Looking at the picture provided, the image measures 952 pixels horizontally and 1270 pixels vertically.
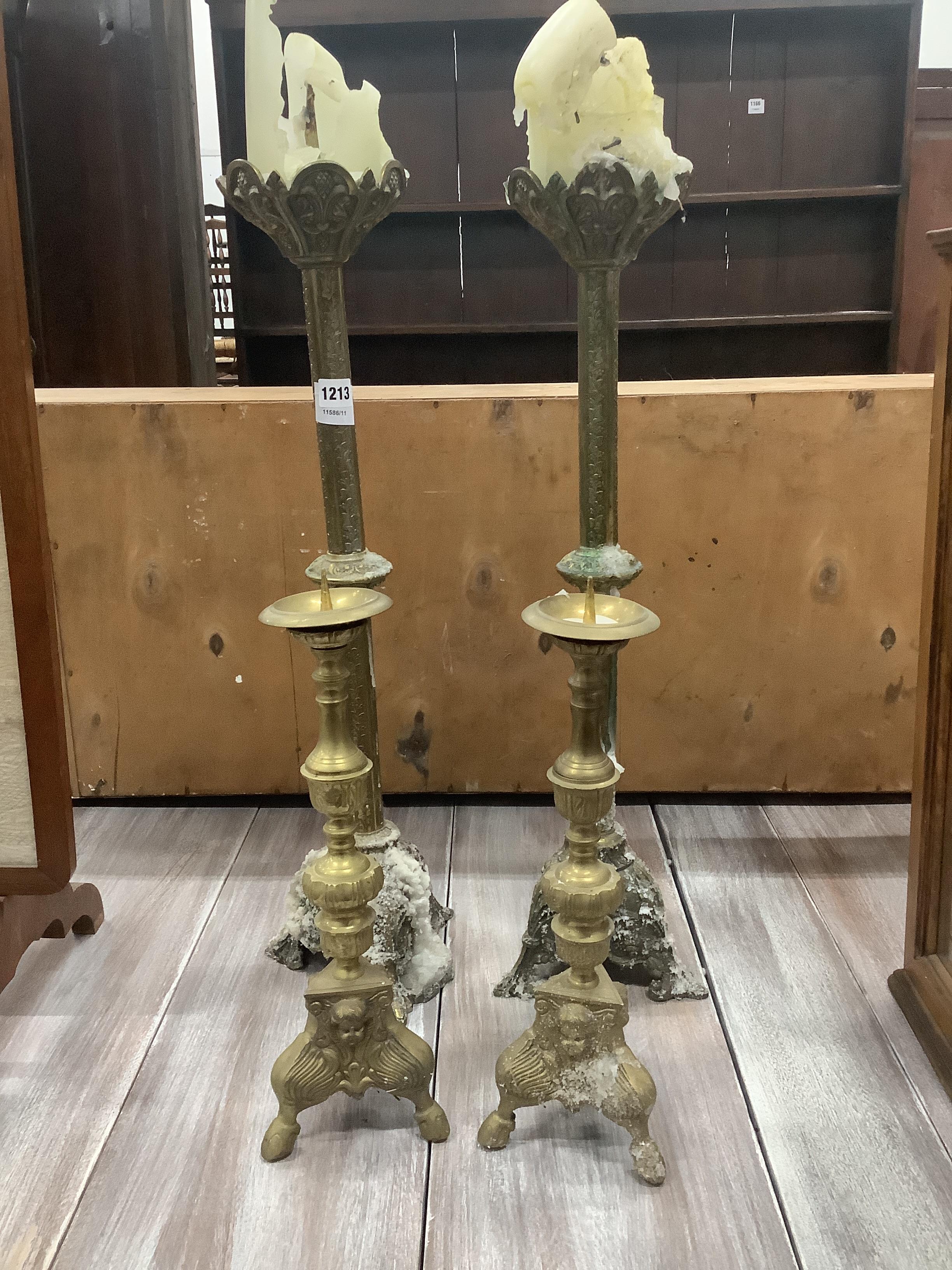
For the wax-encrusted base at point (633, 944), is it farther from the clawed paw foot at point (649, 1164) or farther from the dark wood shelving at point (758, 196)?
the dark wood shelving at point (758, 196)

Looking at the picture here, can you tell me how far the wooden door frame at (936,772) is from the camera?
0.93 meters

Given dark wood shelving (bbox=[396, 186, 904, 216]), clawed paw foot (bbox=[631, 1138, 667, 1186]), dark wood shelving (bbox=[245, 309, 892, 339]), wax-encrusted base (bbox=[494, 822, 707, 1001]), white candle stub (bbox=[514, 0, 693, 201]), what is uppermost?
dark wood shelving (bbox=[396, 186, 904, 216])

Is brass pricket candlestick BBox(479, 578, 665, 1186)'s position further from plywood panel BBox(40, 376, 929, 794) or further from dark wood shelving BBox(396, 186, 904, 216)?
dark wood shelving BBox(396, 186, 904, 216)

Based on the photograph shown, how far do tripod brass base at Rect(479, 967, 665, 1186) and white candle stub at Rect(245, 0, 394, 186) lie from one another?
739 millimetres

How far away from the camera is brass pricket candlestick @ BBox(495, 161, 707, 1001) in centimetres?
85

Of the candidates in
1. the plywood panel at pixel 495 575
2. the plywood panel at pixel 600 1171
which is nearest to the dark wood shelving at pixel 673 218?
the plywood panel at pixel 495 575

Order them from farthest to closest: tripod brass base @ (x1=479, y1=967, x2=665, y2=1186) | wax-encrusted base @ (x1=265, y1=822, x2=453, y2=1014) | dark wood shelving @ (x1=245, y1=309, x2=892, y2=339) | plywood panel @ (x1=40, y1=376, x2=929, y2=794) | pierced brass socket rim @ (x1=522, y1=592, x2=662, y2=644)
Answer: dark wood shelving @ (x1=245, y1=309, x2=892, y2=339)
plywood panel @ (x1=40, y1=376, x2=929, y2=794)
wax-encrusted base @ (x1=265, y1=822, x2=453, y2=1014)
tripod brass base @ (x1=479, y1=967, x2=665, y2=1186)
pierced brass socket rim @ (x1=522, y1=592, x2=662, y2=644)

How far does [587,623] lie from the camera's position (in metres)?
0.68

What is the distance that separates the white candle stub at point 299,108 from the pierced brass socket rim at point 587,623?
462 mm

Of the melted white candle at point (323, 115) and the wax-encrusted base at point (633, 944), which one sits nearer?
the melted white candle at point (323, 115)

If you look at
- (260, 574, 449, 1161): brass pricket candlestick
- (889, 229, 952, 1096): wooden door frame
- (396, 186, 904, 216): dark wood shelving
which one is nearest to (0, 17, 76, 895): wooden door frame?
(260, 574, 449, 1161): brass pricket candlestick

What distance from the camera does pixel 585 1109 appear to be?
89 cm

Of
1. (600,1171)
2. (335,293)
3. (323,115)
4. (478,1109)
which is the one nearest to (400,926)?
(478,1109)

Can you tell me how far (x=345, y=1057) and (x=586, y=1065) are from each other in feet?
0.66
